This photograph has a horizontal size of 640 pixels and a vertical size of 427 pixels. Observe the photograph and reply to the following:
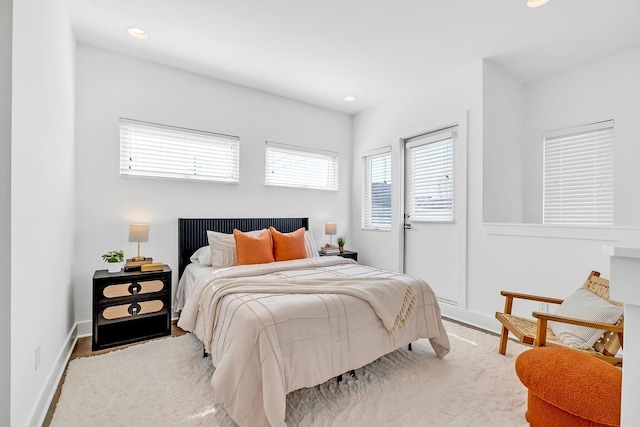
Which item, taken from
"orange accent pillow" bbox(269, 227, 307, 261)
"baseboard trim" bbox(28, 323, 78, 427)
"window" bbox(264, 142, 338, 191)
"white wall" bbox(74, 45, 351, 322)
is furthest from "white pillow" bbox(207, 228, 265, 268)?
"baseboard trim" bbox(28, 323, 78, 427)

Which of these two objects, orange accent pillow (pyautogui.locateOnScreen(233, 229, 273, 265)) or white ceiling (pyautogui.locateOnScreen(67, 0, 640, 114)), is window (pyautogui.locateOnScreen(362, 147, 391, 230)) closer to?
white ceiling (pyautogui.locateOnScreen(67, 0, 640, 114))

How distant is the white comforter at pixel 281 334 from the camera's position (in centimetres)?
161

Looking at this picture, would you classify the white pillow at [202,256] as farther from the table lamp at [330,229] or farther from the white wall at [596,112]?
the white wall at [596,112]

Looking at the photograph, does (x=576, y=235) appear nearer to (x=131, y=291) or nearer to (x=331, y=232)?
(x=331, y=232)

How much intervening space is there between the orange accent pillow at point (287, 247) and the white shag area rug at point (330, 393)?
125cm

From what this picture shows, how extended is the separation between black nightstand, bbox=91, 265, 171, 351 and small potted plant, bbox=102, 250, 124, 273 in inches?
3.0

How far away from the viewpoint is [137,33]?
2.82 m

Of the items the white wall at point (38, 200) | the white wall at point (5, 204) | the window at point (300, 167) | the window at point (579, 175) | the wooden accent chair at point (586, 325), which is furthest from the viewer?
the window at point (300, 167)

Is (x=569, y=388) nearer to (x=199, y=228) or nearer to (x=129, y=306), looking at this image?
(x=129, y=306)

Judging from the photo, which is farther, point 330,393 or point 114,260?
point 114,260

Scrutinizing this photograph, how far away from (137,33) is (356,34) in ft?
6.81

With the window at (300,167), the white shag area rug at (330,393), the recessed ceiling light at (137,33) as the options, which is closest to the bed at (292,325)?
the white shag area rug at (330,393)

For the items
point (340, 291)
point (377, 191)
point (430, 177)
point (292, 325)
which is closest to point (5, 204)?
point (292, 325)

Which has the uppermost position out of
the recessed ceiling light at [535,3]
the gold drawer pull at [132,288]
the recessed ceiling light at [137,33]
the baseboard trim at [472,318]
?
the recessed ceiling light at [137,33]
